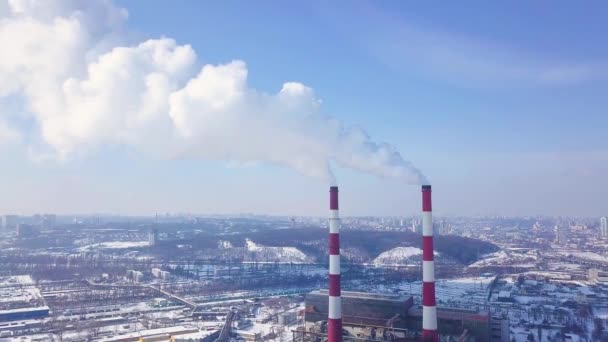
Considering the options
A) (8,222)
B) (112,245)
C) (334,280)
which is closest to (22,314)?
(334,280)

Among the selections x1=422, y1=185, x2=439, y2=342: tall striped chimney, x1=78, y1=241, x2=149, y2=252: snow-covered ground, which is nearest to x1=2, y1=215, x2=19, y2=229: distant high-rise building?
x1=78, y1=241, x2=149, y2=252: snow-covered ground

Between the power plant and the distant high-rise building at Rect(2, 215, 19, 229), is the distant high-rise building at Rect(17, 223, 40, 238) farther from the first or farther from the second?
the power plant

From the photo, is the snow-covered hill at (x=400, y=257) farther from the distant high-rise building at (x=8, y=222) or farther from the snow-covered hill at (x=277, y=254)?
the distant high-rise building at (x=8, y=222)

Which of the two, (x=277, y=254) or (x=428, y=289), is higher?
(x=428, y=289)

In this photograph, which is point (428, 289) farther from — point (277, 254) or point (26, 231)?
point (26, 231)

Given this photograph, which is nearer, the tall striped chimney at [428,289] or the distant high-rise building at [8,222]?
the tall striped chimney at [428,289]

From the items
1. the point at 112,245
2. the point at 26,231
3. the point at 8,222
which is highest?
the point at 8,222

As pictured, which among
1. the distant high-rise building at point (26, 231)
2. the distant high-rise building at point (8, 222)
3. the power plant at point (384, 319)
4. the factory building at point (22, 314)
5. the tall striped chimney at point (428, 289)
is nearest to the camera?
the tall striped chimney at point (428, 289)

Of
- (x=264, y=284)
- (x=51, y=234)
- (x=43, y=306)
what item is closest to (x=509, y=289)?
(x=264, y=284)

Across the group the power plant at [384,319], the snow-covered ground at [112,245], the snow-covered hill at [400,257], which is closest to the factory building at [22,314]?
the power plant at [384,319]

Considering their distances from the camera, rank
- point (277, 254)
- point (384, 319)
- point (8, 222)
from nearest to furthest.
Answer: point (384, 319), point (277, 254), point (8, 222)
